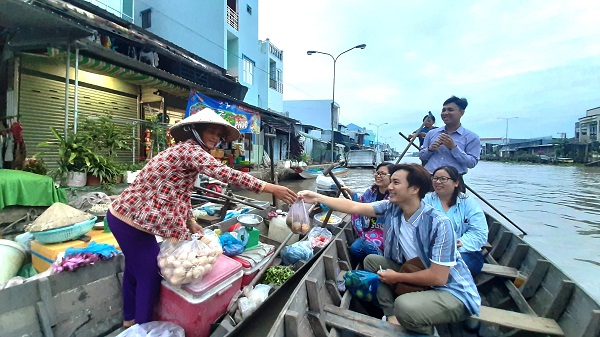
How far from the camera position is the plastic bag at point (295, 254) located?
3410 millimetres

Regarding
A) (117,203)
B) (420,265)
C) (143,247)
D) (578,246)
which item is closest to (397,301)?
(420,265)

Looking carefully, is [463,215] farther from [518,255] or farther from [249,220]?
[249,220]

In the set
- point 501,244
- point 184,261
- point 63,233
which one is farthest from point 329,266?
point 501,244

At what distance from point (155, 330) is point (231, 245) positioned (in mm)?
1081

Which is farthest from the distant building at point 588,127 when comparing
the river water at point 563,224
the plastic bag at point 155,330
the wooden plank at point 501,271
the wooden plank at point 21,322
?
the wooden plank at point 21,322

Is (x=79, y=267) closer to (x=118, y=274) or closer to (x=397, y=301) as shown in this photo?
(x=118, y=274)

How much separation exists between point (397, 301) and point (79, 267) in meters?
2.60

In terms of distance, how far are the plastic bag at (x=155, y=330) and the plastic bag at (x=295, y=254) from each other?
144 centimetres

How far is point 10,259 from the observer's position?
8.84 feet

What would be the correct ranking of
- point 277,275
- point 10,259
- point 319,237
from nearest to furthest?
1. point 10,259
2. point 277,275
3. point 319,237

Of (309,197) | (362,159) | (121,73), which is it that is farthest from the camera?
(362,159)

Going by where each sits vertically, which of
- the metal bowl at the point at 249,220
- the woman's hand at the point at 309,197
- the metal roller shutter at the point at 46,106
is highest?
the metal roller shutter at the point at 46,106

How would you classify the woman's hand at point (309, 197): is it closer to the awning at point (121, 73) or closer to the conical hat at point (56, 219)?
the conical hat at point (56, 219)

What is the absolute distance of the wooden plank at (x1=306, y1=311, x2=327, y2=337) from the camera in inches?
85.6
